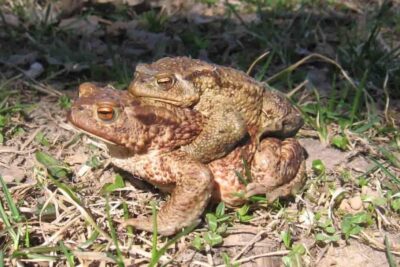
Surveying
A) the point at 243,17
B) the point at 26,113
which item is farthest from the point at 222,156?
the point at 243,17

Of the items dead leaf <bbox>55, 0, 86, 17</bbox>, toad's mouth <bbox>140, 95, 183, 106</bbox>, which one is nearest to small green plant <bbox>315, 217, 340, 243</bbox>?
toad's mouth <bbox>140, 95, 183, 106</bbox>

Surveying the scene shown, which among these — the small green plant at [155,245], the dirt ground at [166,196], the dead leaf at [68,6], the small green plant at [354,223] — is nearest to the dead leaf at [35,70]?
the dirt ground at [166,196]

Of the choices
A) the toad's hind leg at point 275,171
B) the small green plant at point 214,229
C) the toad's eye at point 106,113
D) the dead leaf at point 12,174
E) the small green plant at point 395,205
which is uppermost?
the toad's eye at point 106,113

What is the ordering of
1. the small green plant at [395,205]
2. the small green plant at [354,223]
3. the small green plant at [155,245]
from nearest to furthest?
the small green plant at [155,245], the small green plant at [354,223], the small green plant at [395,205]

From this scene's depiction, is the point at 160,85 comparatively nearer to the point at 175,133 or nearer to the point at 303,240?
the point at 175,133

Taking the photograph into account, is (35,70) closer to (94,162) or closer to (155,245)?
(94,162)

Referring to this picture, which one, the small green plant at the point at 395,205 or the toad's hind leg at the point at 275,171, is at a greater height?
the toad's hind leg at the point at 275,171

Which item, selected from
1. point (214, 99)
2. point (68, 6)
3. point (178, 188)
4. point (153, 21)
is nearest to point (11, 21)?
point (68, 6)

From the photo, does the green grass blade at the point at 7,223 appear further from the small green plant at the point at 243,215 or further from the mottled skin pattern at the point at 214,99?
the small green plant at the point at 243,215
